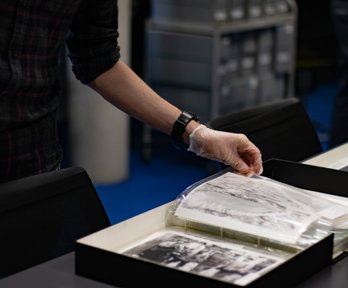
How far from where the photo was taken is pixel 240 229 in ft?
4.68

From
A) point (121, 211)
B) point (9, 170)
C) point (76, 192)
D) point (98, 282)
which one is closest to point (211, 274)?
point (98, 282)

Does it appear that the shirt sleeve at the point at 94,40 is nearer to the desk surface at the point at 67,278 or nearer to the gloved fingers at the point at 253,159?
the gloved fingers at the point at 253,159

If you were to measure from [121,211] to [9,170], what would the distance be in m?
2.09

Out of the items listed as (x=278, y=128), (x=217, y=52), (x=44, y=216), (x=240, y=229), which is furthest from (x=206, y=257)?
(x=217, y=52)

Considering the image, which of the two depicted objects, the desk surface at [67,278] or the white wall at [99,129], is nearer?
the desk surface at [67,278]

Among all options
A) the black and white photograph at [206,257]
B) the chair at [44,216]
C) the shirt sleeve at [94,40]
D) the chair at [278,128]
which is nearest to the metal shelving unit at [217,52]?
the chair at [278,128]

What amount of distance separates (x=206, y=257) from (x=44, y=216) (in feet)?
1.42

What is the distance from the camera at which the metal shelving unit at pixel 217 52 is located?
14.5 feet

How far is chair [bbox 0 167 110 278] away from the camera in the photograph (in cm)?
160

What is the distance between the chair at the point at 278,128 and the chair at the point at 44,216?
0.61 metres

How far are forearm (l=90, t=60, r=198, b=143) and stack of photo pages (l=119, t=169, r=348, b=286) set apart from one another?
1.24 feet

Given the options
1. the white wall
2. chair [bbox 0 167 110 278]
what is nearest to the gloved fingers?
chair [bbox 0 167 110 278]

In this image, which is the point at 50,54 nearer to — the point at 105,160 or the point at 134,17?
the point at 105,160

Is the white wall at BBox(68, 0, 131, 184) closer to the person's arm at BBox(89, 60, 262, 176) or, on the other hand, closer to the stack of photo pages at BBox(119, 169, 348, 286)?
the person's arm at BBox(89, 60, 262, 176)
